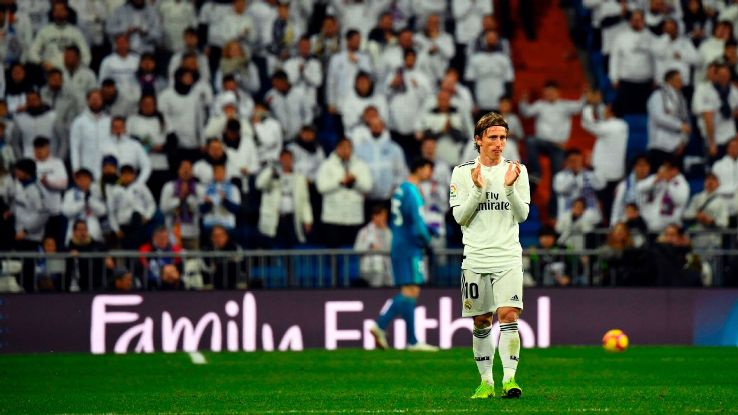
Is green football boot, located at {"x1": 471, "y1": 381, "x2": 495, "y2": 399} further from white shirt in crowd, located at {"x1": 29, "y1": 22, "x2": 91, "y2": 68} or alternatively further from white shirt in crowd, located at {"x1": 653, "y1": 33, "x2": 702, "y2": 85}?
white shirt in crowd, located at {"x1": 653, "y1": 33, "x2": 702, "y2": 85}

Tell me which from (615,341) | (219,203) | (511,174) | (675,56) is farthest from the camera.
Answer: (675,56)

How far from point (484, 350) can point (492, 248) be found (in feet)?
2.52

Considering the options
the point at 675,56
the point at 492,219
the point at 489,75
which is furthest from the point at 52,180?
the point at 492,219

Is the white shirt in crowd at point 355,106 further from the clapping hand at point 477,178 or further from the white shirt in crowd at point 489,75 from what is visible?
the clapping hand at point 477,178

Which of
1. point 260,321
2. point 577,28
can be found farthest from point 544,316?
point 577,28

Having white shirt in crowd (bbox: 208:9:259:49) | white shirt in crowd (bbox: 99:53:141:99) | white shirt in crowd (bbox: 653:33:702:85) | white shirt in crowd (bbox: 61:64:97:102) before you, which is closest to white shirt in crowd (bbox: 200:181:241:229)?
white shirt in crowd (bbox: 99:53:141:99)

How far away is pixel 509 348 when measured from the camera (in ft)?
35.7

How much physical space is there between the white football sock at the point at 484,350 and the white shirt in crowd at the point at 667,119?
12.8 m

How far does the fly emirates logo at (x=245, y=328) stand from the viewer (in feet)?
62.3

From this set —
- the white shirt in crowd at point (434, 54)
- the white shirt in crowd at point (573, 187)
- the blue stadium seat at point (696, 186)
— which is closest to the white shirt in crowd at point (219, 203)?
the white shirt in crowd at point (434, 54)

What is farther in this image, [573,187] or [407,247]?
[573,187]

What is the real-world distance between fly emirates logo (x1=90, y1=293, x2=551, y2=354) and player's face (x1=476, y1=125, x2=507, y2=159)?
879cm

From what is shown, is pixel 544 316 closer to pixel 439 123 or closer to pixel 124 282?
pixel 439 123

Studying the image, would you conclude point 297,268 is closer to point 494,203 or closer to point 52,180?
point 52,180
